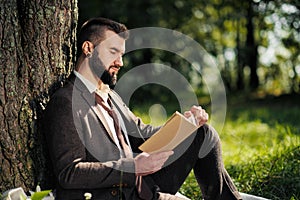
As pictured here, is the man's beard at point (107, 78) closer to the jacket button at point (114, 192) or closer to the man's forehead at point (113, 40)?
the man's forehead at point (113, 40)

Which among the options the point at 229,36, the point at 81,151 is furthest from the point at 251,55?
the point at 81,151

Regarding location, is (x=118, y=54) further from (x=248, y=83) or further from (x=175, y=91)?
(x=248, y=83)

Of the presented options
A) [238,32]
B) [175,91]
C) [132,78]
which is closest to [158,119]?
[132,78]

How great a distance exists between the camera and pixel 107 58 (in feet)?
10.1

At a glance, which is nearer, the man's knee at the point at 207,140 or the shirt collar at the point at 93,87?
the shirt collar at the point at 93,87

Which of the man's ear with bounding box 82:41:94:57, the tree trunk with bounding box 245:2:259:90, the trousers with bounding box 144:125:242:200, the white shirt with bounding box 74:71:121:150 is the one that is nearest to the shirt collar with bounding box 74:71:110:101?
the white shirt with bounding box 74:71:121:150

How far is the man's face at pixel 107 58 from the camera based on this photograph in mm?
3061

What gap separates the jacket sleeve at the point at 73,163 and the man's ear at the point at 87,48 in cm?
37

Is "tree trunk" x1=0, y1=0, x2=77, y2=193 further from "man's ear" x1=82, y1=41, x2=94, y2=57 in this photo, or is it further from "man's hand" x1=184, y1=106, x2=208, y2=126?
"man's hand" x1=184, y1=106, x2=208, y2=126

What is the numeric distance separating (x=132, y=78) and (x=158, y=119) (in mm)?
2994

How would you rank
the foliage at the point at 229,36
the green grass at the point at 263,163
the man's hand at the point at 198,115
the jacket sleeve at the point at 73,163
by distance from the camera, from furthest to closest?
the foliage at the point at 229,36 < the green grass at the point at 263,163 < the man's hand at the point at 198,115 < the jacket sleeve at the point at 73,163

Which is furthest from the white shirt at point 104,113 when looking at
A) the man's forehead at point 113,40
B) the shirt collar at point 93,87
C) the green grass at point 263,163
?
the green grass at point 263,163

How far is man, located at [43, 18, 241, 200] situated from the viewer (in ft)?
9.12

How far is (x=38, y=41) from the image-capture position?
119 inches
